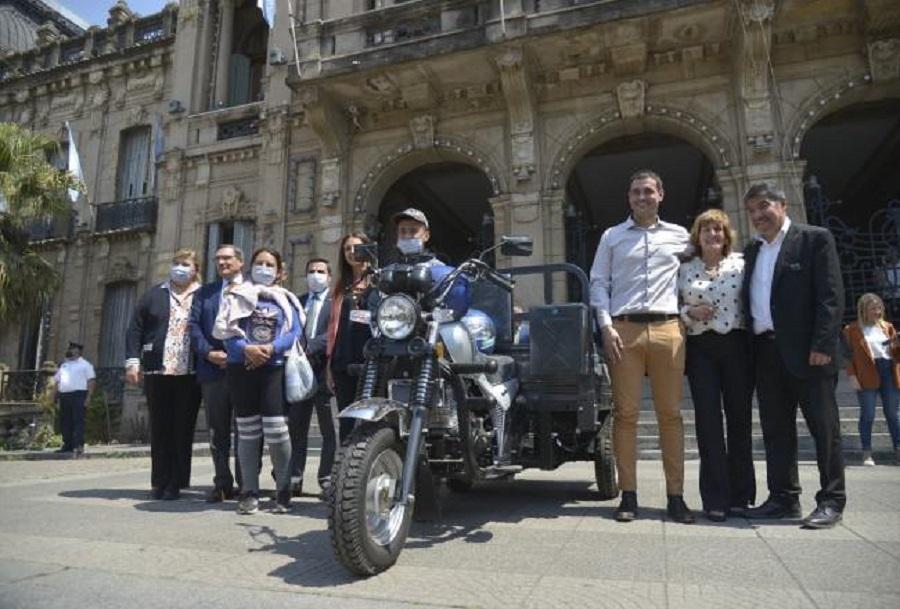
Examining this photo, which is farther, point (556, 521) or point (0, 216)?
point (0, 216)

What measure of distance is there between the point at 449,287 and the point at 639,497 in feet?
8.32

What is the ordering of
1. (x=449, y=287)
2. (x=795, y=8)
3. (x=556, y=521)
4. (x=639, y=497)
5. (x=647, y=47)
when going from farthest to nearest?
(x=647, y=47) < (x=795, y=8) < (x=639, y=497) < (x=556, y=521) < (x=449, y=287)

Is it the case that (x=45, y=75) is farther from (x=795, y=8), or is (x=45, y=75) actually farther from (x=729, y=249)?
(x=729, y=249)

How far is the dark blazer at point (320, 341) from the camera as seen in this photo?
16.1 ft

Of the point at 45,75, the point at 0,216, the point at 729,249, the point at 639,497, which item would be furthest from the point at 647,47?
the point at 45,75

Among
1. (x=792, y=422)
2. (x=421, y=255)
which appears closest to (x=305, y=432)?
(x=421, y=255)

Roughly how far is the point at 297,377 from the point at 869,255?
9.39 m

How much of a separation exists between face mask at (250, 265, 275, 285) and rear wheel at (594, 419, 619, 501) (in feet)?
8.54

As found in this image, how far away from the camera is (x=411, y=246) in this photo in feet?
11.7

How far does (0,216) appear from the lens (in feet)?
43.2

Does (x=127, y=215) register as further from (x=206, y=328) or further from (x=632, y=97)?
(x=206, y=328)

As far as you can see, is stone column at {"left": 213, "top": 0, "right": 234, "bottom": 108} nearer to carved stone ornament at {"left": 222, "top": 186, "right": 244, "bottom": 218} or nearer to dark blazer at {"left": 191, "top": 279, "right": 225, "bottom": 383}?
carved stone ornament at {"left": 222, "top": 186, "right": 244, "bottom": 218}

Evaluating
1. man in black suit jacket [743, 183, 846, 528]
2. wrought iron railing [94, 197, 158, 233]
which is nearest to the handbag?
man in black suit jacket [743, 183, 846, 528]

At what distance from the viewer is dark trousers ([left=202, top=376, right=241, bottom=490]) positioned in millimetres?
4934
